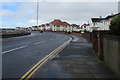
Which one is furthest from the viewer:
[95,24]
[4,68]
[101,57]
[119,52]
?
[95,24]

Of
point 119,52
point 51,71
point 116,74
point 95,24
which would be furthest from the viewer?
point 95,24

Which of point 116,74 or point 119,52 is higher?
point 119,52

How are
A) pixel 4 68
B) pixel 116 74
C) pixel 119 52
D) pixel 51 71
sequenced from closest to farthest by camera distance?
pixel 119 52
pixel 116 74
pixel 51 71
pixel 4 68

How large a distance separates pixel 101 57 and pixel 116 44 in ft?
10.5

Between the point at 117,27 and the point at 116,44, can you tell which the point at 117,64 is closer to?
the point at 116,44

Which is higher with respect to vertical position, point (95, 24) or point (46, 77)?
point (95, 24)

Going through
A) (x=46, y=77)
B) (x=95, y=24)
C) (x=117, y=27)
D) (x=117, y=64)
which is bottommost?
(x=46, y=77)

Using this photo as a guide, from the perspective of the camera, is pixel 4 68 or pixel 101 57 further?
pixel 101 57

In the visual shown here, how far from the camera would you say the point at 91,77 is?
582cm

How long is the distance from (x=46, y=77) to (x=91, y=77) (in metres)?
1.78

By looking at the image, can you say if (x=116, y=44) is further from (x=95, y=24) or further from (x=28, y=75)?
(x=95, y=24)

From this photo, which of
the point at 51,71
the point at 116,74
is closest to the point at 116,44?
the point at 116,74

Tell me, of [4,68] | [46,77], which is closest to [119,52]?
[46,77]

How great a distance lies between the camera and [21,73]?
20.7 ft
